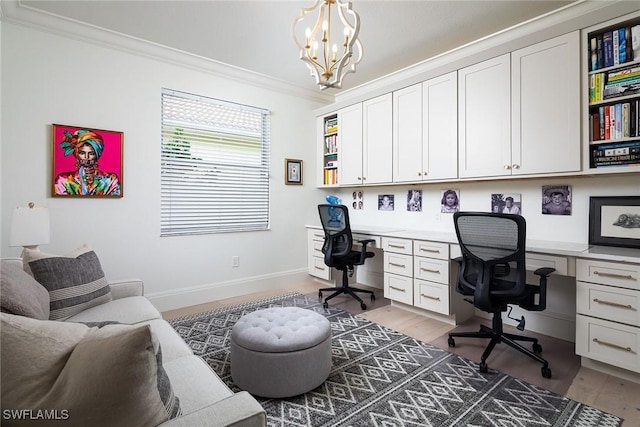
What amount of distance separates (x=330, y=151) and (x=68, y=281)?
3318 mm

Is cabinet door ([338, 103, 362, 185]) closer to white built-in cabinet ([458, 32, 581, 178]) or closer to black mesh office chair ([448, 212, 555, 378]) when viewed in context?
white built-in cabinet ([458, 32, 581, 178])

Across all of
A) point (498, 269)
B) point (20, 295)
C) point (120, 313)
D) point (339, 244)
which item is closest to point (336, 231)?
point (339, 244)

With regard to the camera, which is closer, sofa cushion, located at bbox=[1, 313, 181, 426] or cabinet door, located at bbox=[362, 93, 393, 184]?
sofa cushion, located at bbox=[1, 313, 181, 426]

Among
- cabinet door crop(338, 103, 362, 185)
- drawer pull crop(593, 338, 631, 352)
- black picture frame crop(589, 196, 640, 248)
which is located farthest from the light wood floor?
cabinet door crop(338, 103, 362, 185)

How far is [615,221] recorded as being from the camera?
2346 millimetres

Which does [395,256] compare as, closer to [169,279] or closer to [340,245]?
[340,245]

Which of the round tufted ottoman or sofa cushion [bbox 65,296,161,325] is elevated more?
sofa cushion [bbox 65,296,161,325]

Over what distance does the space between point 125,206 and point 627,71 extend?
4.23m

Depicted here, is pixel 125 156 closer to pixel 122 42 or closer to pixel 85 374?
pixel 122 42

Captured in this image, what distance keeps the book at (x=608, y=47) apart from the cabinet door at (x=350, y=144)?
2298 millimetres

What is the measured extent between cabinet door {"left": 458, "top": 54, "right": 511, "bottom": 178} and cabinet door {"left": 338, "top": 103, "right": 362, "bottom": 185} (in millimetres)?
1310

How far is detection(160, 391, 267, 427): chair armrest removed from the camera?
2.60ft

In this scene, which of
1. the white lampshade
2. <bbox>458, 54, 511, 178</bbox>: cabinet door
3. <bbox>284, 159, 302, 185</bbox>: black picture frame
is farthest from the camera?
<bbox>284, 159, 302, 185</bbox>: black picture frame

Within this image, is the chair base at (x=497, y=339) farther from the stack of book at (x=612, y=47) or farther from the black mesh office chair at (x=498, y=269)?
the stack of book at (x=612, y=47)
